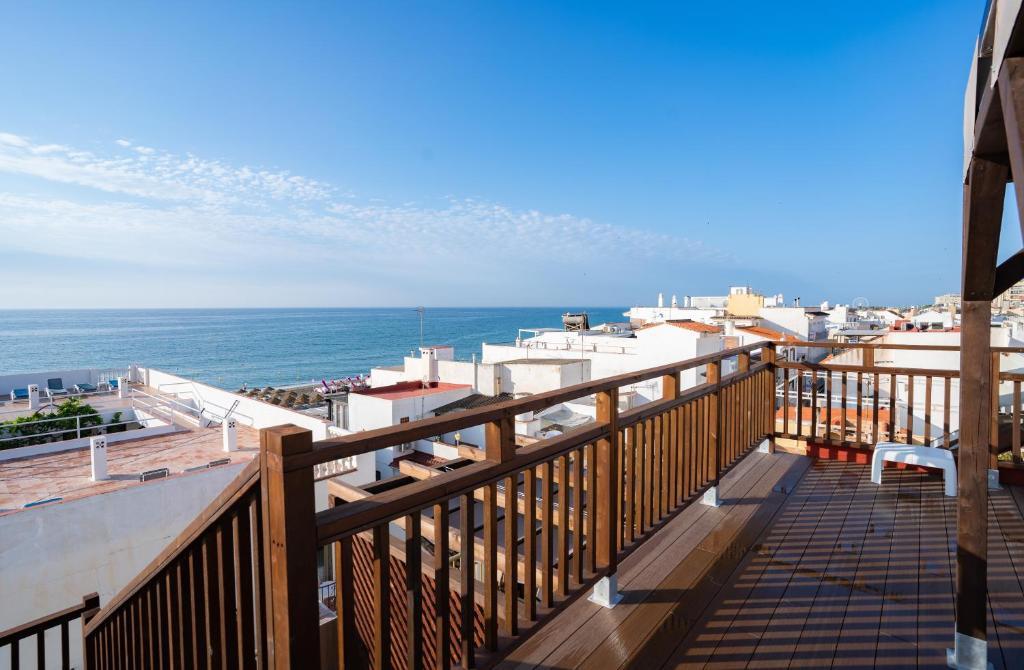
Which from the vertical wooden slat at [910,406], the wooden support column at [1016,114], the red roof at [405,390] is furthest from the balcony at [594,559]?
the red roof at [405,390]

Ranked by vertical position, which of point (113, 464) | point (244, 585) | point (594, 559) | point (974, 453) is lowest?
point (113, 464)

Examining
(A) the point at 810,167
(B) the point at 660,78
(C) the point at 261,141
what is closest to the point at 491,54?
(B) the point at 660,78

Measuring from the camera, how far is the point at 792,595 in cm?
224

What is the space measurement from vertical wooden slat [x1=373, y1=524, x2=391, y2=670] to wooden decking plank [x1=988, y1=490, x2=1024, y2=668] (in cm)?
230

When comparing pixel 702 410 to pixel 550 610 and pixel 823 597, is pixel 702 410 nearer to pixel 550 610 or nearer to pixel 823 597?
pixel 823 597

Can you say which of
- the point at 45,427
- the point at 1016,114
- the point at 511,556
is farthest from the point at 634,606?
the point at 45,427

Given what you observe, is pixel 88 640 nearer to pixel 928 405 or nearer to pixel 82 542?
pixel 928 405

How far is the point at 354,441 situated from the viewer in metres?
1.04

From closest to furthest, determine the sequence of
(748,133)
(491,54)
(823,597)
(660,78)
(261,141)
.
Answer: (823,597)
(491,54)
(660,78)
(261,141)
(748,133)

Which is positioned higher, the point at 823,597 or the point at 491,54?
the point at 491,54

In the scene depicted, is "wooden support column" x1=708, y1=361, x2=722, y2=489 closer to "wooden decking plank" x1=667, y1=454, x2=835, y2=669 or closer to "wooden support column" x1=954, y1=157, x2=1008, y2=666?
"wooden decking plank" x1=667, y1=454, x2=835, y2=669

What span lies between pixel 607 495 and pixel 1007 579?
2.15 m

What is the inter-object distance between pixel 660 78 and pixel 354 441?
20.2m

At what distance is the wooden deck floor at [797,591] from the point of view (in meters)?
1.85
